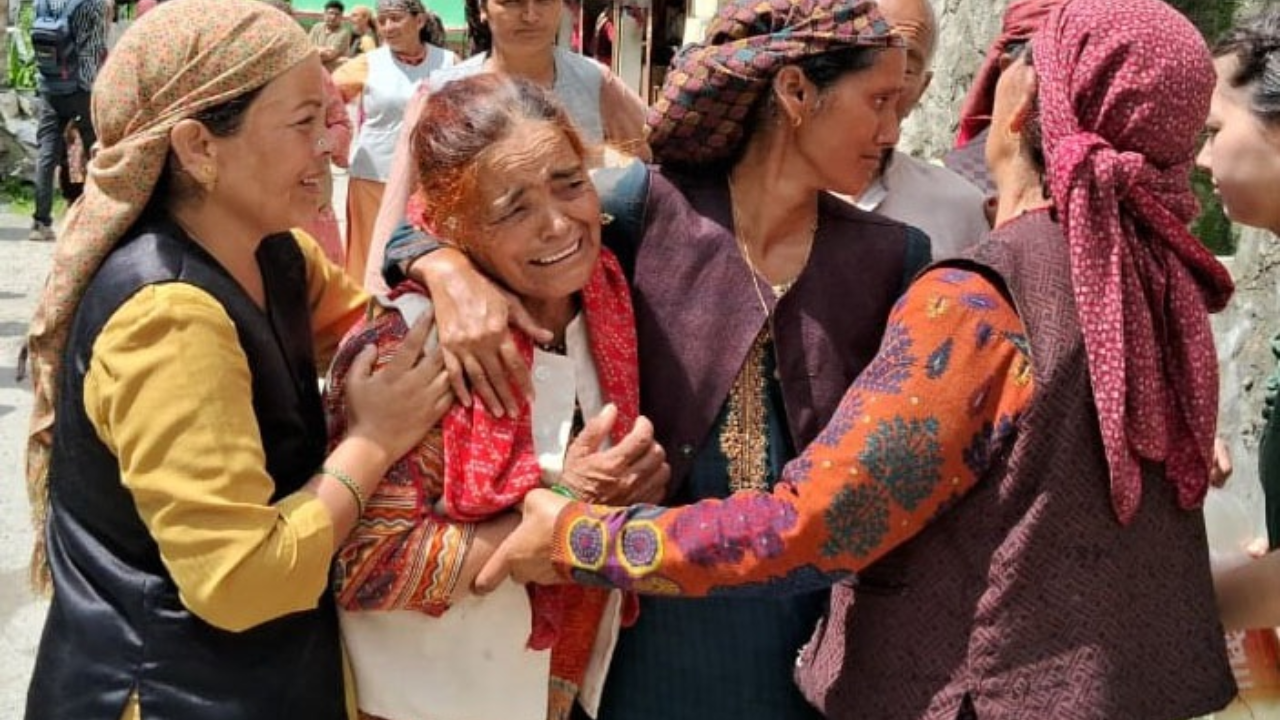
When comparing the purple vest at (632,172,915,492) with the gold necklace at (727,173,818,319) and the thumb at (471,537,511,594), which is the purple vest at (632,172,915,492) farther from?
the thumb at (471,537,511,594)

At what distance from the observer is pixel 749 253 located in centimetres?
212

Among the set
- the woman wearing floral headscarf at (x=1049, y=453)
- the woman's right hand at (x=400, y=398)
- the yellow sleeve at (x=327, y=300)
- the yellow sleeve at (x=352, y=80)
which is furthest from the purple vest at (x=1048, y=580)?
the yellow sleeve at (x=352, y=80)

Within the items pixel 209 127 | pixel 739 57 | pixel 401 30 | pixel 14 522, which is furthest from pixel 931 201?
pixel 401 30

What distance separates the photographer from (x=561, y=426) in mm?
1954

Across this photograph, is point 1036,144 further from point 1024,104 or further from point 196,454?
point 196,454

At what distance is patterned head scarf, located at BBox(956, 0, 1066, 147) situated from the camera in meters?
2.53

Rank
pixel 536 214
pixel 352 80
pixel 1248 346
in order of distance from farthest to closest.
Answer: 1. pixel 352 80
2. pixel 1248 346
3. pixel 536 214

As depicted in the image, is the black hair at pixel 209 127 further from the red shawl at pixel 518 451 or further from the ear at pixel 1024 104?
the ear at pixel 1024 104

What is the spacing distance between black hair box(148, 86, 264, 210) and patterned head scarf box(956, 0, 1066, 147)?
1289mm

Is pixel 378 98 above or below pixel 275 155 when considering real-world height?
below

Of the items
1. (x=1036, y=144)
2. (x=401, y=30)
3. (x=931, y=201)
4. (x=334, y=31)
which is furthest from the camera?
(x=334, y=31)

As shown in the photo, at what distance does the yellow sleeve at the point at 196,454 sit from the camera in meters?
1.66

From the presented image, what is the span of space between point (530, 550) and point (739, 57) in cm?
81

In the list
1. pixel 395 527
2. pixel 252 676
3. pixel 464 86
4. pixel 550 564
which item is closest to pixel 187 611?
pixel 252 676
